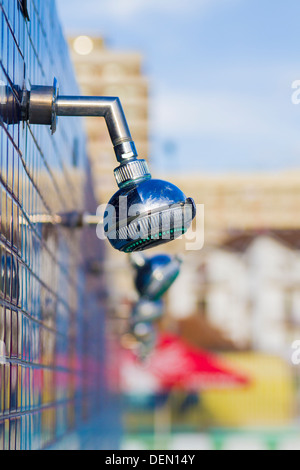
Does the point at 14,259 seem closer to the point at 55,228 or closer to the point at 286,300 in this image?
the point at 55,228

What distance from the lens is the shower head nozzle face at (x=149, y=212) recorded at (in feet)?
11.3

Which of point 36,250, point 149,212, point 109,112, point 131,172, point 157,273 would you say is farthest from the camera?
point 36,250

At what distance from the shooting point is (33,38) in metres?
5.51

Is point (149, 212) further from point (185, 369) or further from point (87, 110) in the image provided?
point (185, 369)

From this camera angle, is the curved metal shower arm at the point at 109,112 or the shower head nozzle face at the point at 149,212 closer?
the shower head nozzle face at the point at 149,212

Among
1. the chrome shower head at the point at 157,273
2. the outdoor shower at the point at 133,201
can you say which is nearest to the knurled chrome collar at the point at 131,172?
the outdoor shower at the point at 133,201

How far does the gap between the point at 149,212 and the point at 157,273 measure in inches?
98.0

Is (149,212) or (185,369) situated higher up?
(185,369)

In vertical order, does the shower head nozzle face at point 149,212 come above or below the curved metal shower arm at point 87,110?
below

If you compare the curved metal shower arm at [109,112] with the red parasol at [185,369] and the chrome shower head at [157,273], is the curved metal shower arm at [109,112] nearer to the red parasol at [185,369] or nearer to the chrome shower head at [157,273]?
the chrome shower head at [157,273]

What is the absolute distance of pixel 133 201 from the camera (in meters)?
3.46

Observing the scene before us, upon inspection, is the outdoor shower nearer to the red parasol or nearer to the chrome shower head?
the chrome shower head

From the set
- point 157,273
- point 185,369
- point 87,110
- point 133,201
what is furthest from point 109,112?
point 185,369
